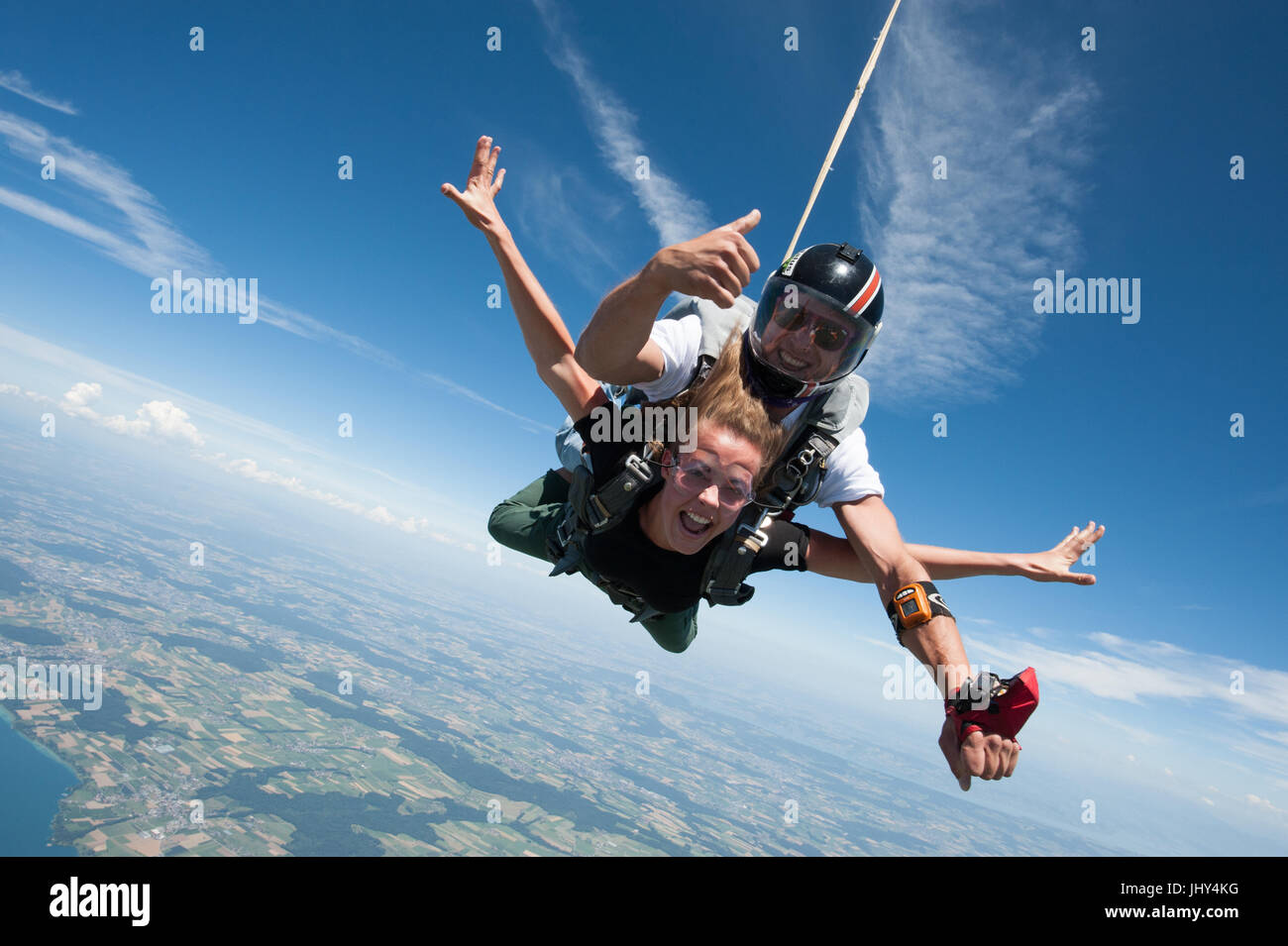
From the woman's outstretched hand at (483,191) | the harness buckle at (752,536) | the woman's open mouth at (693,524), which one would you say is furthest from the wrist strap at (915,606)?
the woman's outstretched hand at (483,191)

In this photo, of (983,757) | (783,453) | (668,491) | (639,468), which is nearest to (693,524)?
(668,491)

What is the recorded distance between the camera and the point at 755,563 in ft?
11.0

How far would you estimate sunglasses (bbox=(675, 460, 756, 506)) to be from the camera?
2861 mm

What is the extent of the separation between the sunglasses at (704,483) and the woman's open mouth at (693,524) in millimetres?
132

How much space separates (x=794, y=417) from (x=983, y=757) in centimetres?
161

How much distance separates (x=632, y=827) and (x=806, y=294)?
61.6 metres

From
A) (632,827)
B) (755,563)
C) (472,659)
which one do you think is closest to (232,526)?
(472,659)

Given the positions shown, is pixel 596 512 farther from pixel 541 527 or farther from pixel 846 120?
pixel 846 120

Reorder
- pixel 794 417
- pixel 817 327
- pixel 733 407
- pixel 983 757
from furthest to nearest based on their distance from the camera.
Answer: pixel 794 417 → pixel 733 407 → pixel 817 327 → pixel 983 757

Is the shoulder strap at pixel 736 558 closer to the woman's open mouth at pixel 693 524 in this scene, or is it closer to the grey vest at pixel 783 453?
the grey vest at pixel 783 453

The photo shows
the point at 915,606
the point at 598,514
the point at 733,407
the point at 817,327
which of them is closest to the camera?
the point at 915,606

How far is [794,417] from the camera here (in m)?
2.95

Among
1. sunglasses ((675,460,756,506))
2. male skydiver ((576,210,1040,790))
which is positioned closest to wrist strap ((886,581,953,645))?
male skydiver ((576,210,1040,790))

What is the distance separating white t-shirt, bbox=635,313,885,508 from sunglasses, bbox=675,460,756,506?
1.17 ft
